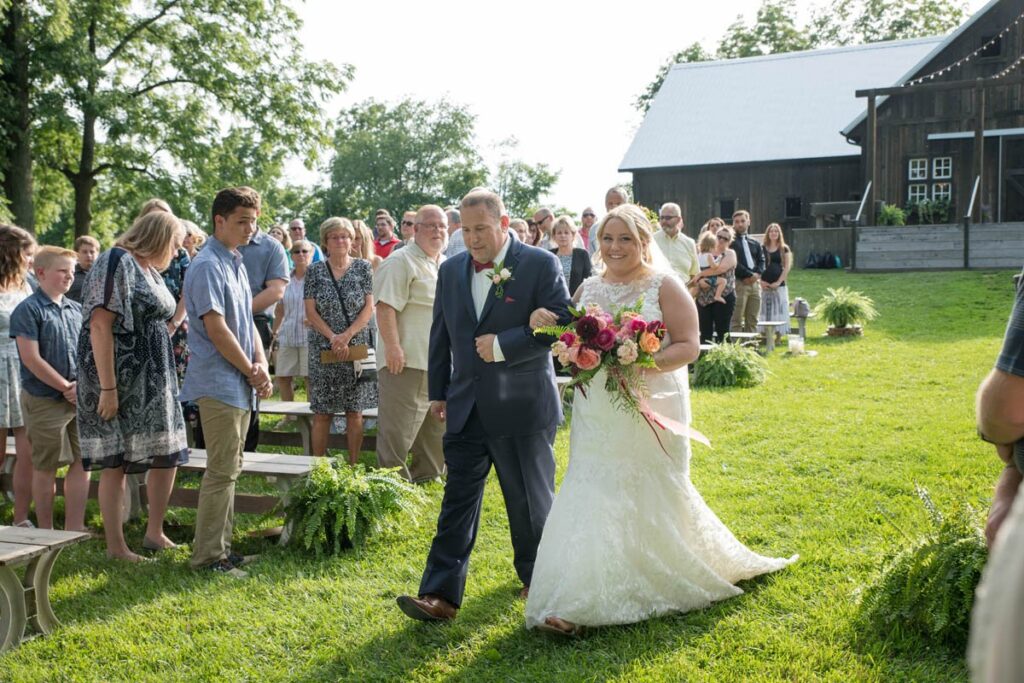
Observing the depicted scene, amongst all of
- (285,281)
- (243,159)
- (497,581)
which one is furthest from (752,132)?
(497,581)

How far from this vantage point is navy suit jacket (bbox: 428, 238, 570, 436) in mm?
4953

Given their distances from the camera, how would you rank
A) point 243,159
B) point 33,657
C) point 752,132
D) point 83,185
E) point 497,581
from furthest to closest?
point 752,132
point 243,159
point 83,185
point 497,581
point 33,657

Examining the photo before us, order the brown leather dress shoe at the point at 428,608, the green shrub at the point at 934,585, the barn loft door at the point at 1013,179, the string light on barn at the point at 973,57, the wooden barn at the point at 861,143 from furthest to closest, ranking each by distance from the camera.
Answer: the barn loft door at the point at 1013,179, the string light on barn at the point at 973,57, the wooden barn at the point at 861,143, the brown leather dress shoe at the point at 428,608, the green shrub at the point at 934,585

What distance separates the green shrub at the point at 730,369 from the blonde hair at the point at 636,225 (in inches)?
275

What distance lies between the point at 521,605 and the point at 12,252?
440 cm

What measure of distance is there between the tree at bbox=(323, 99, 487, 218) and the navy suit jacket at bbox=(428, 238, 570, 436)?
6575cm

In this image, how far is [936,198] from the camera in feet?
100

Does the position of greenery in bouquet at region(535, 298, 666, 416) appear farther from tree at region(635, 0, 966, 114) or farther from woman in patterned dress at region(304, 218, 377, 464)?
tree at region(635, 0, 966, 114)

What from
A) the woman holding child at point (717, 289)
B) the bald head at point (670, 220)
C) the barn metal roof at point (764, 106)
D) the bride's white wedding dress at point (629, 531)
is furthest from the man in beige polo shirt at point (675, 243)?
the barn metal roof at point (764, 106)

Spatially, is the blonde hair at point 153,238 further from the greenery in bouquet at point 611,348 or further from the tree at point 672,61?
the tree at point 672,61

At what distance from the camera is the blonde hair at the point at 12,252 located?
652 cm

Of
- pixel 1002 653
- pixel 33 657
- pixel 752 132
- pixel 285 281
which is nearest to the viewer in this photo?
pixel 1002 653

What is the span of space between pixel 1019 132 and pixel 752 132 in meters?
9.80

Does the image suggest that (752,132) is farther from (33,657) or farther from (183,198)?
(33,657)
